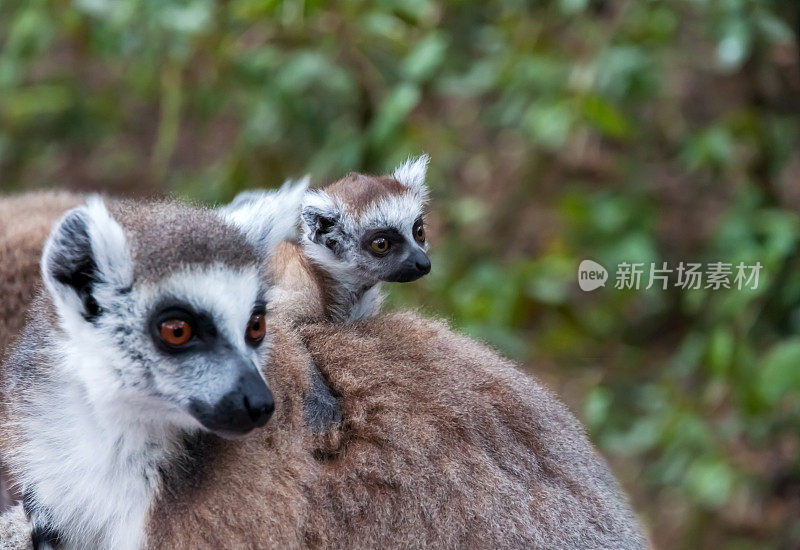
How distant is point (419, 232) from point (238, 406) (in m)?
1.67

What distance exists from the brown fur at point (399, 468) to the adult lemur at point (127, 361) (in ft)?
0.48

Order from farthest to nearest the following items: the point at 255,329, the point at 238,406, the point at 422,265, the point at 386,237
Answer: the point at 386,237
the point at 422,265
the point at 255,329
the point at 238,406

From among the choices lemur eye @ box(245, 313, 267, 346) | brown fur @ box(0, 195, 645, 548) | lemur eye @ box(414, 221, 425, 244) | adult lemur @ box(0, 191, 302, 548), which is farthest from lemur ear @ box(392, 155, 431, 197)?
lemur eye @ box(245, 313, 267, 346)

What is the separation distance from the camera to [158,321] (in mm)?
2252

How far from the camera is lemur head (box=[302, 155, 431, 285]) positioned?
3.57 m

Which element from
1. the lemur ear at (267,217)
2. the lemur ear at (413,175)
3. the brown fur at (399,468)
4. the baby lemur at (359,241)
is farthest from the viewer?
the lemur ear at (413,175)

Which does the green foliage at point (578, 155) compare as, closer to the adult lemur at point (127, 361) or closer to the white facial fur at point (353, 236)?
the white facial fur at point (353, 236)

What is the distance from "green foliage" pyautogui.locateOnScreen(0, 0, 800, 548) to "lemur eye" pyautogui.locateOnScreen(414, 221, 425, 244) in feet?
3.76

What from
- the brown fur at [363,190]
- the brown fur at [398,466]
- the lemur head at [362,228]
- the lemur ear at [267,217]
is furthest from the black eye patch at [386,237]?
the lemur ear at [267,217]

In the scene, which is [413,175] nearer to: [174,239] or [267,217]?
[267,217]

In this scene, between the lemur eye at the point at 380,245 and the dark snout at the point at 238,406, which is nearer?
the dark snout at the point at 238,406

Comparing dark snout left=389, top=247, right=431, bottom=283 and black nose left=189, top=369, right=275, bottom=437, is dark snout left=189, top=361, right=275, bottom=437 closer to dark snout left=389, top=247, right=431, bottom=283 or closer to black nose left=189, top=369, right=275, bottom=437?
black nose left=189, top=369, right=275, bottom=437

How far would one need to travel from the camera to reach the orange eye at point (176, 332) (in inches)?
88.1

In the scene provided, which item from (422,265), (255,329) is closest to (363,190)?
(422,265)
